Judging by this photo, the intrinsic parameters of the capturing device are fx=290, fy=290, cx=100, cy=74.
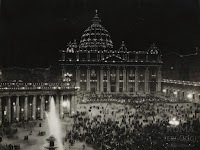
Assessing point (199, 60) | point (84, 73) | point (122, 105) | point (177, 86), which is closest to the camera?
point (122, 105)

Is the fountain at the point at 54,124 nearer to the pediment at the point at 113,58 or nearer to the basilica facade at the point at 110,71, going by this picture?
the basilica facade at the point at 110,71

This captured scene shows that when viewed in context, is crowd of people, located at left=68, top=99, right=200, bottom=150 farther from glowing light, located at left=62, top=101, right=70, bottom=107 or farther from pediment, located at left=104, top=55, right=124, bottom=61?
pediment, located at left=104, top=55, right=124, bottom=61

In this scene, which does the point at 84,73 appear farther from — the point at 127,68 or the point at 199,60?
the point at 199,60

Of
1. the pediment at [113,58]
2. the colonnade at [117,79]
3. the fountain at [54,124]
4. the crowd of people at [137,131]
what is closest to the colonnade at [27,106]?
the fountain at [54,124]

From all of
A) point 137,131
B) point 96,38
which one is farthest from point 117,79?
point 137,131

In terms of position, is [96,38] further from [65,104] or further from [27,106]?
[27,106]

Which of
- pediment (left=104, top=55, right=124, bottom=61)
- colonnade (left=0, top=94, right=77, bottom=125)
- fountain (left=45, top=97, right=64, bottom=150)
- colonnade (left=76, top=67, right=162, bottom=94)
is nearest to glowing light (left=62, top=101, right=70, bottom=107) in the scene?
colonnade (left=0, top=94, right=77, bottom=125)

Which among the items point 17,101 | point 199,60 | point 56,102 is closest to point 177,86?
point 199,60

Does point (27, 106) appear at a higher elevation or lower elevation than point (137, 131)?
higher
